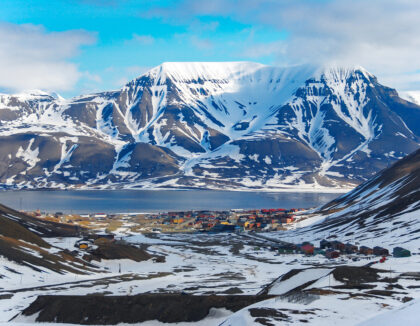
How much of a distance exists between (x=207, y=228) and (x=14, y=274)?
11497 cm

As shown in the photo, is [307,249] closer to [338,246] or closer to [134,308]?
[338,246]

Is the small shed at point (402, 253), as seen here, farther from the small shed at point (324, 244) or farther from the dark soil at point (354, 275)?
the dark soil at point (354, 275)

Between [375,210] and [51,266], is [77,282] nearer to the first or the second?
[51,266]

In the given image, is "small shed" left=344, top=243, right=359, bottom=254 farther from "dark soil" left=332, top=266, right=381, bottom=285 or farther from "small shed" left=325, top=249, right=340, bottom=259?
"dark soil" left=332, top=266, right=381, bottom=285

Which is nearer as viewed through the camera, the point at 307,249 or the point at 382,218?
the point at 307,249

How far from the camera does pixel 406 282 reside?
171 feet

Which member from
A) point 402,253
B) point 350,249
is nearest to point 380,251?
point 350,249

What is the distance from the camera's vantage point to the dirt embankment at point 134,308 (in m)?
47.2

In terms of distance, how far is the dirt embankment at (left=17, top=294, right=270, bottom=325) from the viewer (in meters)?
47.2

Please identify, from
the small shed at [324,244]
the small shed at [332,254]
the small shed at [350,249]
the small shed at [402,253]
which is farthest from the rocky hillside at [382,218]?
the small shed at [332,254]

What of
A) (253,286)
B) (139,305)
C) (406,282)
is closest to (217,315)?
(139,305)

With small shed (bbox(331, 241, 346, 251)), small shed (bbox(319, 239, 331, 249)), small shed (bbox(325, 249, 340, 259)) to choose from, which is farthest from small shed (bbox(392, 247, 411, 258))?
small shed (bbox(319, 239, 331, 249))

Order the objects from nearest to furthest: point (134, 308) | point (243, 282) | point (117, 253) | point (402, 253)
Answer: point (134, 308) < point (243, 282) < point (402, 253) < point (117, 253)

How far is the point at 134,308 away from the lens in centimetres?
4922
